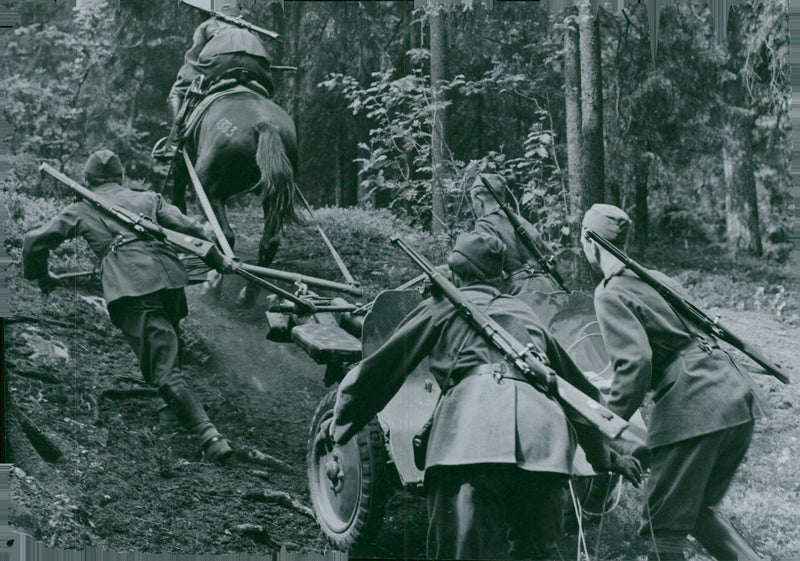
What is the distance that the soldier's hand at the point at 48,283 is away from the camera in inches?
312

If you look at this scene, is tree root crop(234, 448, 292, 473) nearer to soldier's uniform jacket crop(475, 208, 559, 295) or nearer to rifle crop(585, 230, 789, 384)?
soldier's uniform jacket crop(475, 208, 559, 295)

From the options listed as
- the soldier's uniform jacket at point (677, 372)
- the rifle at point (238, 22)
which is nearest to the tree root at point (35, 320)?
the rifle at point (238, 22)

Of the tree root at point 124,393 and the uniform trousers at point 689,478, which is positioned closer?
the uniform trousers at point 689,478

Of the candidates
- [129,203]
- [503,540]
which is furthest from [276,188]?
[503,540]

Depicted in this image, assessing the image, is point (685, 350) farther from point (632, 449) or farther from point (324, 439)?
point (324, 439)

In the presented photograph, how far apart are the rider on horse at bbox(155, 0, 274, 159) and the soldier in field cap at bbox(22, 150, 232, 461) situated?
60 cm

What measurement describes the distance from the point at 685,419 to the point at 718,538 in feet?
2.47

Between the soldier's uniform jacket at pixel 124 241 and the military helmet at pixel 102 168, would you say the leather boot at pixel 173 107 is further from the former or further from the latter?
the soldier's uniform jacket at pixel 124 241

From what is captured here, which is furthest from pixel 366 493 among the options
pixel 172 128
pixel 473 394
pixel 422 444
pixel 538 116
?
pixel 172 128

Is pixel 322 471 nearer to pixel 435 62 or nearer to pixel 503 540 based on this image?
pixel 503 540

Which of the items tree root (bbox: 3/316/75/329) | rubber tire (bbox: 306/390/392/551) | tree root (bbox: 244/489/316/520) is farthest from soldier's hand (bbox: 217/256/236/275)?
tree root (bbox: 244/489/316/520)

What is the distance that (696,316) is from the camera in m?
6.61

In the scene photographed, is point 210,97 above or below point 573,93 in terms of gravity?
above

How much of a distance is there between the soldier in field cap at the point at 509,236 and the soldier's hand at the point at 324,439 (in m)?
1.46
